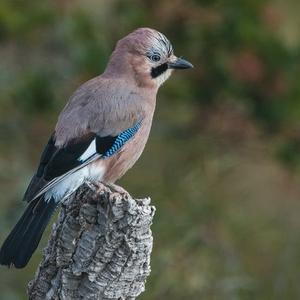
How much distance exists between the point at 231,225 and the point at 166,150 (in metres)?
0.91

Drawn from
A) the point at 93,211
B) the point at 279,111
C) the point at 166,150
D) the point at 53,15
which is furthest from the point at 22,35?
the point at 93,211

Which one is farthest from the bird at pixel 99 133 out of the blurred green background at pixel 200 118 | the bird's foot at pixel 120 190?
the blurred green background at pixel 200 118

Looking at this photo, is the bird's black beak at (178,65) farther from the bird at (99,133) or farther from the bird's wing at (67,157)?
the bird's wing at (67,157)

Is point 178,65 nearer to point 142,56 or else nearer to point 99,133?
point 142,56

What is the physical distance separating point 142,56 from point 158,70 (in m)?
0.14

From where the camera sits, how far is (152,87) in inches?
282

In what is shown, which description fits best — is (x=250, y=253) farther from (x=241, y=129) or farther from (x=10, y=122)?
(x=10, y=122)

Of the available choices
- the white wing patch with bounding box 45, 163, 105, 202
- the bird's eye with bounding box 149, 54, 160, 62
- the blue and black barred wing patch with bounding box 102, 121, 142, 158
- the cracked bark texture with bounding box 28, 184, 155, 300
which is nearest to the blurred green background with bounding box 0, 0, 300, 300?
the bird's eye with bounding box 149, 54, 160, 62

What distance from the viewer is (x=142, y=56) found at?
282 inches

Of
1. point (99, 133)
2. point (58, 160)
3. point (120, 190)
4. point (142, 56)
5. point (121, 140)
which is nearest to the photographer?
point (120, 190)

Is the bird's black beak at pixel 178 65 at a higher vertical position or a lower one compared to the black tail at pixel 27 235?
higher

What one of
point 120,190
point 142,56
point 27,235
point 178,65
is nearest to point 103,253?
point 120,190

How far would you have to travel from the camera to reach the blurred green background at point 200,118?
887cm

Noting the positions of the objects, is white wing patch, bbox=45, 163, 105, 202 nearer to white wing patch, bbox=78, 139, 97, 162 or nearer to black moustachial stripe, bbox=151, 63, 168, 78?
white wing patch, bbox=78, 139, 97, 162
